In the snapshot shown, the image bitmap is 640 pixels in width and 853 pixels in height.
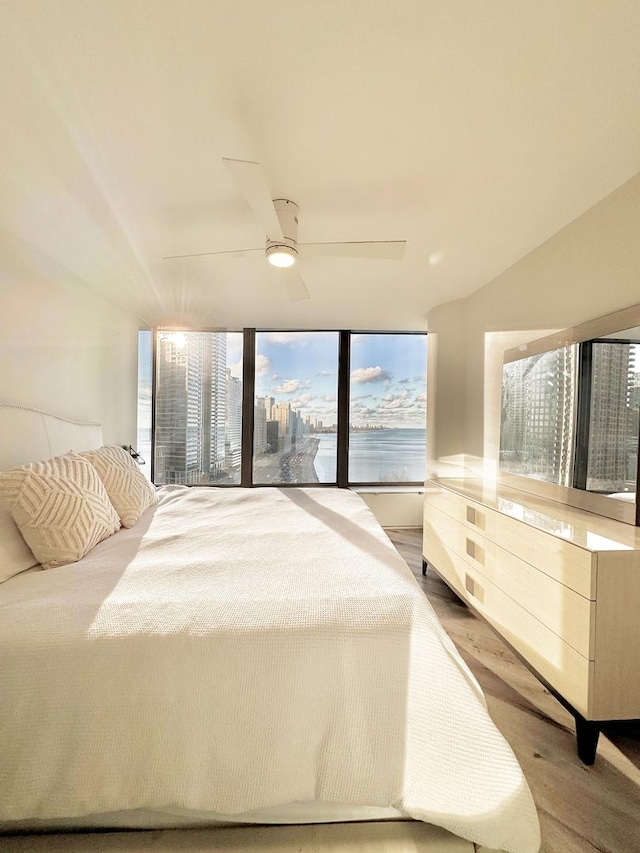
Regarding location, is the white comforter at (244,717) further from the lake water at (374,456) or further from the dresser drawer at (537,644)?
the lake water at (374,456)

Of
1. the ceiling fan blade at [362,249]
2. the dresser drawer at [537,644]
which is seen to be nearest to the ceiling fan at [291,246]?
the ceiling fan blade at [362,249]

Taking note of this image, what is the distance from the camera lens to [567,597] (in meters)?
1.51

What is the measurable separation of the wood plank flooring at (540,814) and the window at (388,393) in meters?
2.93

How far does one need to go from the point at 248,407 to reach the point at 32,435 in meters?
2.48

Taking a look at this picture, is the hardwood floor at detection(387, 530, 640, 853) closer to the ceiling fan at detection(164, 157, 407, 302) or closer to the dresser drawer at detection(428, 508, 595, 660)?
the dresser drawer at detection(428, 508, 595, 660)

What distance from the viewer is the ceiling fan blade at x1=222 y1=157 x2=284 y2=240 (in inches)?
53.3

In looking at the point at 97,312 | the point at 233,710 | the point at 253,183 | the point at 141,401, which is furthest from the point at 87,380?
the point at 233,710

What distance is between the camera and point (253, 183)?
146cm

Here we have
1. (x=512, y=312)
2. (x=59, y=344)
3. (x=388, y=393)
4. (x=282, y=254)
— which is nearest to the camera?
(x=282, y=254)

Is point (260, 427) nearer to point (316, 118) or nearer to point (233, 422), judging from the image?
point (233, 422)

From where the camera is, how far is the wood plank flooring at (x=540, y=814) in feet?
3.48

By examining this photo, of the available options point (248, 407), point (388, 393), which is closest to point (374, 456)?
point (388, 393)

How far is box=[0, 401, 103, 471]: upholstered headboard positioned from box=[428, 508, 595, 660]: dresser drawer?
257 centimetres

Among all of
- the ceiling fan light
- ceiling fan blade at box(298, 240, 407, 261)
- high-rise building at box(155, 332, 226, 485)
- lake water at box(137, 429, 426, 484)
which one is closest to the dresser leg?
ceiling fan blade at box(298, 240, 407, 261)
